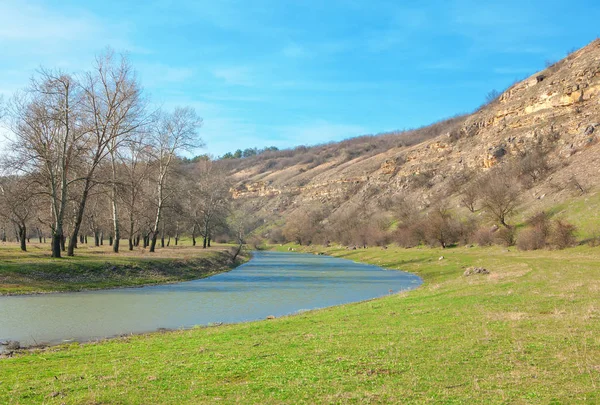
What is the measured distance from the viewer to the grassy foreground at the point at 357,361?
7.77 m

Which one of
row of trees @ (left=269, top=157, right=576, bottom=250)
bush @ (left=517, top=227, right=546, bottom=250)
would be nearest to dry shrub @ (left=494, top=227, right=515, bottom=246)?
row of trees @ (left=269, top=157, right=576, bottom=250)

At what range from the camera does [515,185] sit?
225 ft

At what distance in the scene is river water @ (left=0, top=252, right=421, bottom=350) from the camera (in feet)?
57.6

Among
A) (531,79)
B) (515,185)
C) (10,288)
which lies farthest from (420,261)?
(531,79)

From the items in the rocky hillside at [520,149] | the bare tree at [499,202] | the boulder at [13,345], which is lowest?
the boulder at [13,345]

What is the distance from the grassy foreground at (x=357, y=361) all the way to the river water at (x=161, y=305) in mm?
3444

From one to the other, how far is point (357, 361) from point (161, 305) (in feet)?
53.7

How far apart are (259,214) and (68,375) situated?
15659 cm

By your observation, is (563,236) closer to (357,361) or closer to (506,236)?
(506,236)

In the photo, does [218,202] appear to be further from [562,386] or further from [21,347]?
[562,386]

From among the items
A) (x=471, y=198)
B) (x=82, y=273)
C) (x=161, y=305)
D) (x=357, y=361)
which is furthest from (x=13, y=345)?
(x=471, y=198)

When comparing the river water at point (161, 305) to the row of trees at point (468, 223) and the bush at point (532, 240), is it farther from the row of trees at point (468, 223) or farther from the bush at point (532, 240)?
the row of trees at point (468, 223)

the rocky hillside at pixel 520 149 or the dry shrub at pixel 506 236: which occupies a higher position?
the rocky hillside at pixel 520 149

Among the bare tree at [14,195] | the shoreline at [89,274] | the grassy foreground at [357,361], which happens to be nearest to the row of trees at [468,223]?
the grassy foreground at [357,361]
